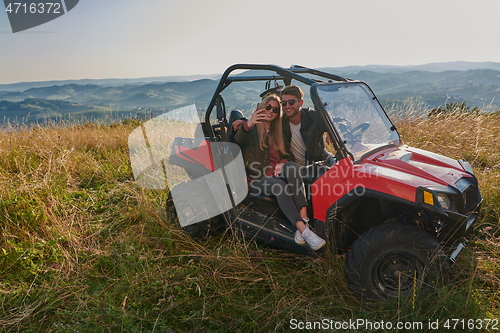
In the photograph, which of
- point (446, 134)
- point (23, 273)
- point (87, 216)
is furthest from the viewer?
point (446, 134)

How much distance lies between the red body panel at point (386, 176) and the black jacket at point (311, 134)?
0.68 meters

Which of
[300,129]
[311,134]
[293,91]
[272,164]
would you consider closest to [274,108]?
[293,91]

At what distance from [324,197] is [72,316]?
89.3 inches

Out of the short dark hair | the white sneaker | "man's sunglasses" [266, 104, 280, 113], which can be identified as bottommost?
the white sneaker

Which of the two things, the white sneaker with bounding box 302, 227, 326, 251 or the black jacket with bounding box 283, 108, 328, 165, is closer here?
the white sneaker with bounding box 302, 227, 326, 251

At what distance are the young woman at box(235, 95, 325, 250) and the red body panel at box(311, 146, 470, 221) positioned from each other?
189mm

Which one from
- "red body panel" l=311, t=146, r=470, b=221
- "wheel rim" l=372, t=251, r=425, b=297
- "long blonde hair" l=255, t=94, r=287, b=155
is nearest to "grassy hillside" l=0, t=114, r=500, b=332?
"wheel rim" l=372, t=251, r=425, b=297

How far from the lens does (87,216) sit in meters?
4.38

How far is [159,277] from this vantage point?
302 centimetres

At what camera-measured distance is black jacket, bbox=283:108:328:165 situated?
3.44m

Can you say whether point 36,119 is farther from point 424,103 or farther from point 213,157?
point 424,103

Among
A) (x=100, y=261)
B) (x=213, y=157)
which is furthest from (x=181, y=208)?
(x=100, y=261)

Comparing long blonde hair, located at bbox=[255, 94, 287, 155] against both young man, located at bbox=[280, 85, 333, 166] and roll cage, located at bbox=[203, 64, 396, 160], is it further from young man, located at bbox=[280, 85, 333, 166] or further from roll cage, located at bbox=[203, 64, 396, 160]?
roll cage, located at bbox=[203, 64, 396, 160]

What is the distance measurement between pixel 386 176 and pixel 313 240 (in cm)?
79
